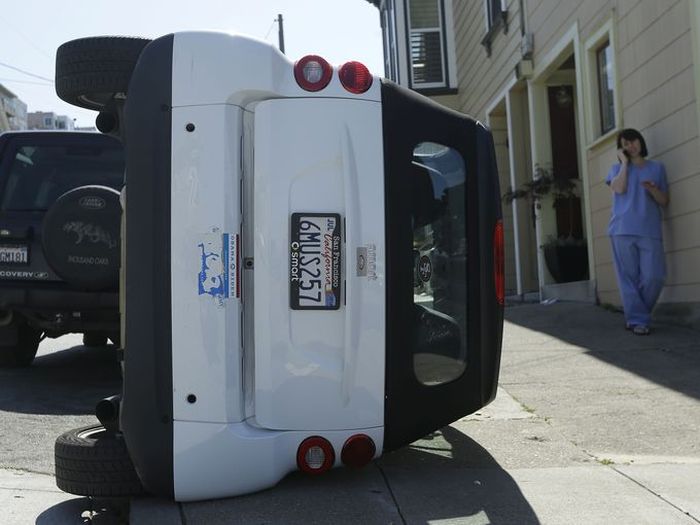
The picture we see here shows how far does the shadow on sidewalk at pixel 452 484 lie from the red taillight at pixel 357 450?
19cm

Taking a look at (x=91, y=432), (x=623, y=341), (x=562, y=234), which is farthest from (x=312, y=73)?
(x=562, y=234)

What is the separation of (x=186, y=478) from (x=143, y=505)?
0.23m

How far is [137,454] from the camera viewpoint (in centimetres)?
297

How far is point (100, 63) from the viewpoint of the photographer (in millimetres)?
3547

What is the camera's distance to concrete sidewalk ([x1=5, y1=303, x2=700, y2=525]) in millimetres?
2965

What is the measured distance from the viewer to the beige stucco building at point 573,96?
693 centimetres

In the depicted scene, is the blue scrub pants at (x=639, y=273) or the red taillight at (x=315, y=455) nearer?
the red taillight at (x=315, y=455)

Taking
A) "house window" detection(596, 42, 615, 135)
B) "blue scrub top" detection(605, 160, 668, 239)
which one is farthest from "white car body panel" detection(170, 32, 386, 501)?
"house window" detection(596, 42, 615, 135)

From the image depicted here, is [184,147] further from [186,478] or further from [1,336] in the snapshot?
[1,336]

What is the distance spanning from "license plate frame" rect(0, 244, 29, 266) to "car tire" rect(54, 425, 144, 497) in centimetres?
305

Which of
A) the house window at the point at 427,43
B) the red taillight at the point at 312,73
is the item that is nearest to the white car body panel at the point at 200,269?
the red taillight at the point at 312,73

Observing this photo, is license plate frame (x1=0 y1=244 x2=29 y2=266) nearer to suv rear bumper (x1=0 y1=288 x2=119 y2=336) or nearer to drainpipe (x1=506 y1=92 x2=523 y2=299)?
suv rear bumper (x1=0 y1=288 x2=119 y2=336)

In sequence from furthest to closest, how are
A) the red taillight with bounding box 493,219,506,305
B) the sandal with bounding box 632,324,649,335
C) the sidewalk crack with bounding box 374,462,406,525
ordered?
the sandal with bounding box 632,324,649,335, the red taillight with bounding box 493,219,506,305, the sidewalk crack with bounding box 374,462,406,525

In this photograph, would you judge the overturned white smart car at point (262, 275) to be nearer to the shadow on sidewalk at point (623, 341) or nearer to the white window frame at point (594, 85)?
the shadow on sidewalk at point (623, 341)
